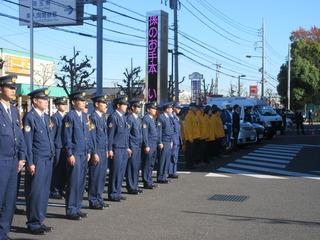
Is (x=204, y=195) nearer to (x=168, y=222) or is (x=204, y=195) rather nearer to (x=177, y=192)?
(x=177, y=192)

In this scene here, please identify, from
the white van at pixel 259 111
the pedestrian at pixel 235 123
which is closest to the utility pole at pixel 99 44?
the pedestrian at pixel 235 123

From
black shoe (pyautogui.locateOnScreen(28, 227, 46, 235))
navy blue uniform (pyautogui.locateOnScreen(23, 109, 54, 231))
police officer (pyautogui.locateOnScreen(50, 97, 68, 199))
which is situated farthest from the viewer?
police officer (pyautogui.locateOnScreen(50, 97, 68, 199))

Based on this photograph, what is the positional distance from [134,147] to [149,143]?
1042 mm

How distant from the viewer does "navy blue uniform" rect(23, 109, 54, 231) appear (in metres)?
7.49

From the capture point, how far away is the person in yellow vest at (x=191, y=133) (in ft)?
49.9

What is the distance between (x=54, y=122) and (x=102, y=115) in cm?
160

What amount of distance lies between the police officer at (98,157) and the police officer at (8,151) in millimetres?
2342

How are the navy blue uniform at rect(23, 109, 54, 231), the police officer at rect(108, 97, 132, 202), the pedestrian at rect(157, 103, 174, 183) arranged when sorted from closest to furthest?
the navy blue uniform at rect(23, 109, 54, 231) → the police officer at rect(108, 97, 132, 202) → the pedestrian at rect(157, 103, 174, 183)

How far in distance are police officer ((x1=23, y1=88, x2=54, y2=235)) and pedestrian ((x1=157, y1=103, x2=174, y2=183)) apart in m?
5.16

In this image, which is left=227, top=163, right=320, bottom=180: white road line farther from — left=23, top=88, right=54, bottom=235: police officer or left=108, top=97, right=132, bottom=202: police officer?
left=23, top=88, right=54, bottom=235: police officer

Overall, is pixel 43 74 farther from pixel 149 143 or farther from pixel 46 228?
pixel 46 228

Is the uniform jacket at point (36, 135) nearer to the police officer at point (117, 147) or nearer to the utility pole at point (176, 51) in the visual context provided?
the police officer at point (117, 147)

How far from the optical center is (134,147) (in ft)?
35.7

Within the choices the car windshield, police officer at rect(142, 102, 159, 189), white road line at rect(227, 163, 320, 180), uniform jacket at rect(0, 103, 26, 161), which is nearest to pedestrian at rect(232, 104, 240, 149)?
white road line at rect(227, 163, 320, 180)
